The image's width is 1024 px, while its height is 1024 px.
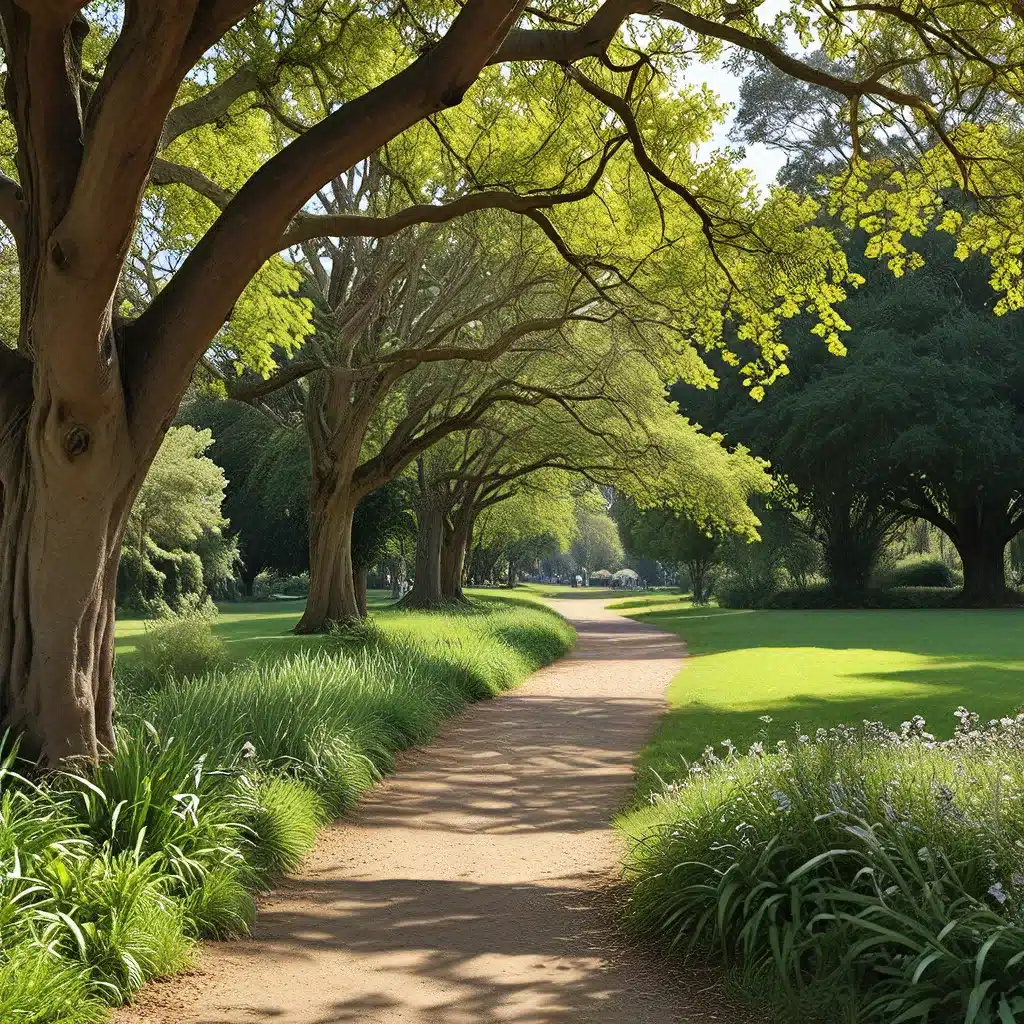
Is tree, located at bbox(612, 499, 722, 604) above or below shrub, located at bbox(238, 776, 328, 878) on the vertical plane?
above

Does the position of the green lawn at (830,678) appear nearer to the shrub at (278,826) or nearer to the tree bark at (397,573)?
the shrub at (278,826)

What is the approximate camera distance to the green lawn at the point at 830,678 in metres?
13.2

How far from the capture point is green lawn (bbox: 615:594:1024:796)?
43.3 feet

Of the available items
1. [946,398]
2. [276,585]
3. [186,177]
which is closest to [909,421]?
[946,398]

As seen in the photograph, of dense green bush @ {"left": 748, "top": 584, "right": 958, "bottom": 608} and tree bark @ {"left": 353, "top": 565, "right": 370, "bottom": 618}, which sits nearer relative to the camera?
tree bark @ {"left": 353, "top": 565, "right": 370, "bottom": 618}

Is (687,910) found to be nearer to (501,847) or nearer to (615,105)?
(501,847)

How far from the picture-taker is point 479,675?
16297 mm

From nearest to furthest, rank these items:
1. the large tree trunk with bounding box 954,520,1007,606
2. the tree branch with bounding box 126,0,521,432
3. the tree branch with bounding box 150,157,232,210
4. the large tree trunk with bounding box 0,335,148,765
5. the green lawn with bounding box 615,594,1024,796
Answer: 1. the tree branch with bounding box 126,0,521,432
2. the large tree trunk with bounding box 0,335,148,765
3. the tree branch with bounding box 150,157,232,210
4. the green lawn with bounding box 615,594,1024,796
5. the large tree trunk with bounding box 954,520,1007,606

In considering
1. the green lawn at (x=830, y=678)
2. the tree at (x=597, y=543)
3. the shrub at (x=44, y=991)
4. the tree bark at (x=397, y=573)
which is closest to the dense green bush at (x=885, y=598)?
the green lawn at (x=830, y=678)

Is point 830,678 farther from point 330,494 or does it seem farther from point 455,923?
point 455,923

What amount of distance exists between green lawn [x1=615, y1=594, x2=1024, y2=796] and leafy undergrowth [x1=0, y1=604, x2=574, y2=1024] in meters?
2.77

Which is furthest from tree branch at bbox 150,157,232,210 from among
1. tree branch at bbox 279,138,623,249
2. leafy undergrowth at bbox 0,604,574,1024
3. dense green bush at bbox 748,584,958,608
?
dense green bush at bbox 748,584,958,608

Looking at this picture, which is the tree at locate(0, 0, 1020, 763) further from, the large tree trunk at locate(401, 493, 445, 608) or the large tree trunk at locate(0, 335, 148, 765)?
the large tree trunk at locate(401, 493, 445, 608)

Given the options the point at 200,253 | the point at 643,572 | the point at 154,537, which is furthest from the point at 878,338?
the point at 643,572
